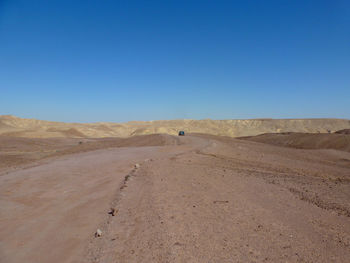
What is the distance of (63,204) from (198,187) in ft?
13.5

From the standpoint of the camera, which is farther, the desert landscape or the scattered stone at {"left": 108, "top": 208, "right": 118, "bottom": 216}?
the scattered stone at {"left": 108, "top": 208, "right": 118, "bottom": 216}

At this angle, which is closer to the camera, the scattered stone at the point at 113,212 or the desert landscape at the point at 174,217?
the desert landscape at the point at 174,217

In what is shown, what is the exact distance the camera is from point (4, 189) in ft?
29.3

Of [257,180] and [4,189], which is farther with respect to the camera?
[257,180]

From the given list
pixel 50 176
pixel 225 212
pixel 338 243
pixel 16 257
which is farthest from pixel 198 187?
pixel 50 176

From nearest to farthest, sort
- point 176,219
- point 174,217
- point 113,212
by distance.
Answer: point 176,219 → point 174,217 → point 113,212

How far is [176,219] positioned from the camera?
5.37 meters

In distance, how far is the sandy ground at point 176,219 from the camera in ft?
13.8

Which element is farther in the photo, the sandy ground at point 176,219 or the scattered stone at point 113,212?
the scattered stone at point 113,212

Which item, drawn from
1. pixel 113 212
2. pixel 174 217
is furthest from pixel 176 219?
pixel 113 212

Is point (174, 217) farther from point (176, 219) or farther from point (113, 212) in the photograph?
point (113, 212)

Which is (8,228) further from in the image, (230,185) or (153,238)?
(230,185)

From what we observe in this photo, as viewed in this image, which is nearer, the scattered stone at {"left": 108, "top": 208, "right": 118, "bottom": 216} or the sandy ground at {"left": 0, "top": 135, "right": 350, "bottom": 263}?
the sandy ground at {"left": 0, "top": 135, "right": 350, "bottom": 263}

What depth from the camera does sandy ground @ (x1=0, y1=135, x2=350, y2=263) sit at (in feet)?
13.8
